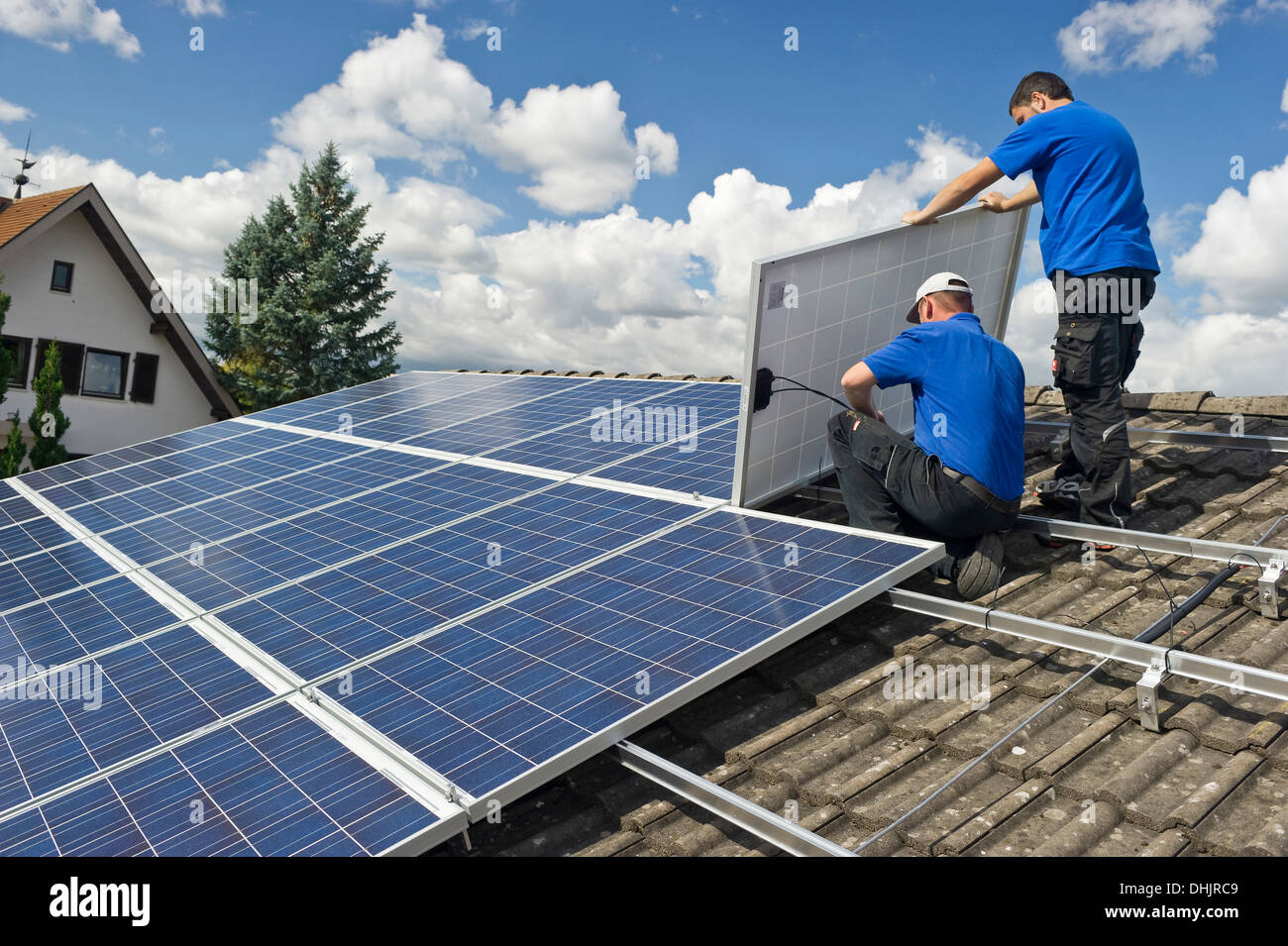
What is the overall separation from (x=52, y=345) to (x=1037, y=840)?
89.1ft

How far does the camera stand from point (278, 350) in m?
42.1

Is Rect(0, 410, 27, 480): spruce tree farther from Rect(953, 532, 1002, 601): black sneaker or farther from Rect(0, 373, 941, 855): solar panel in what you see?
Rect(953, 532, 1002, 601): black sneaker

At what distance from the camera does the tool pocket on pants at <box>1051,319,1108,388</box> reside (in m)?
6.16

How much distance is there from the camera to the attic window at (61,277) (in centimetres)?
2742

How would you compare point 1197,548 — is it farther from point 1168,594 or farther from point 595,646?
point 595,646

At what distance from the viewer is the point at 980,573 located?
571cm

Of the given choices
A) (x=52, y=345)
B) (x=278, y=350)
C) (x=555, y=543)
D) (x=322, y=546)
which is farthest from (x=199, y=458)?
(x=278, y=350)

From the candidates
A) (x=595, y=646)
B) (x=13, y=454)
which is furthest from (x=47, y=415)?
(x=595, y=646)

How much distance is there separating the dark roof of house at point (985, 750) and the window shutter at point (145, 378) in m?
30.0

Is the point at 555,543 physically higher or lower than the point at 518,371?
lower

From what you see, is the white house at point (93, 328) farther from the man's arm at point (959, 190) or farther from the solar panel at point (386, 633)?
the man's arm at point (959, 190)
